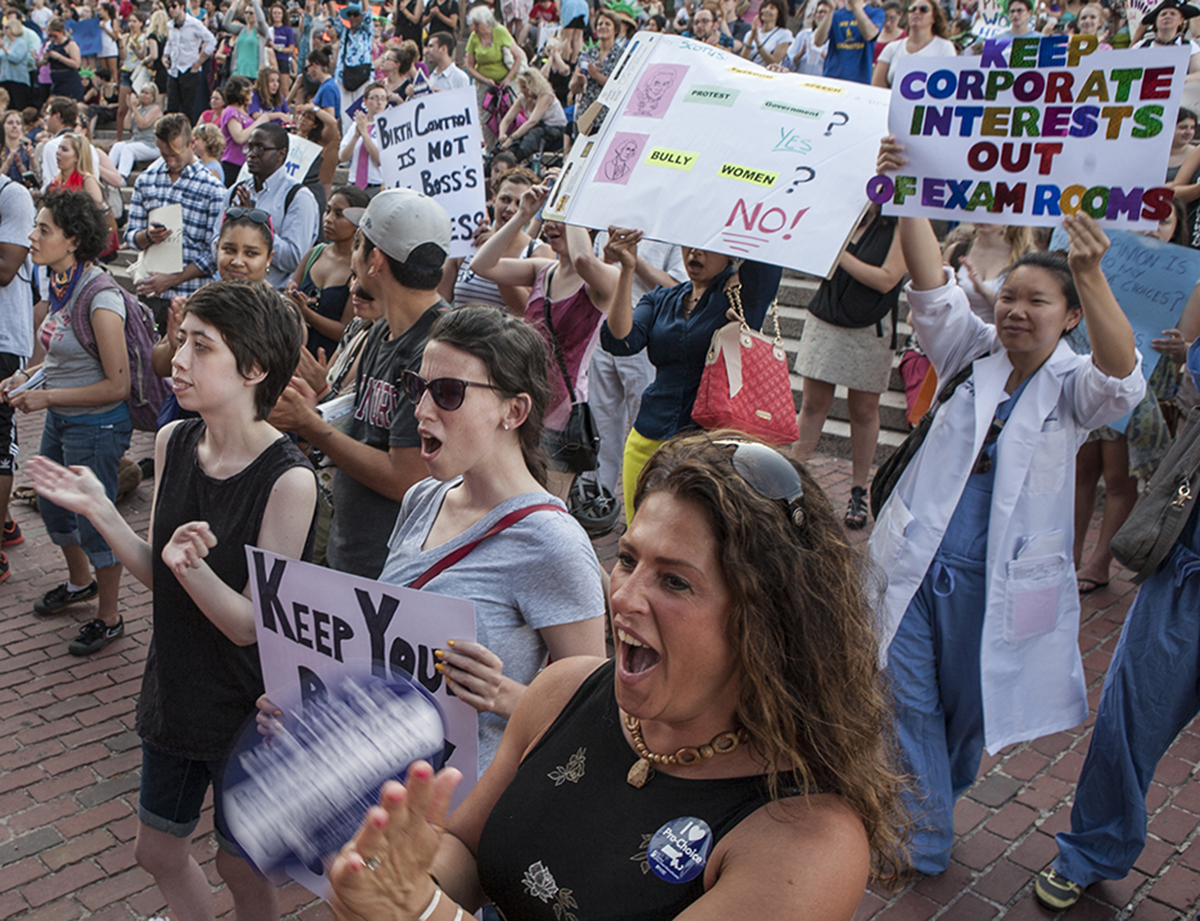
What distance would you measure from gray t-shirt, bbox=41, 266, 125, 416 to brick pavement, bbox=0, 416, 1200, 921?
4.37 ft

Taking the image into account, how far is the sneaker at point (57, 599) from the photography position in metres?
5.61

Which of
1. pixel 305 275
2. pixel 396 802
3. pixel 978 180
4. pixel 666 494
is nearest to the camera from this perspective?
pixel 396 802

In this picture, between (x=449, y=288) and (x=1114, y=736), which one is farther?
(x=449, y=288)

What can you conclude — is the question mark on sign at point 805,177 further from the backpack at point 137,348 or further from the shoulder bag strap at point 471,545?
the backpack at point 137,348

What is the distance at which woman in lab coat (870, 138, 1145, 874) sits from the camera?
3314 millimetres

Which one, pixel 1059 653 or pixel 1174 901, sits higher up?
pixel 1059 653

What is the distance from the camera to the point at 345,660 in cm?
245

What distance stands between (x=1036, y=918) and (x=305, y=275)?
5.09 meters

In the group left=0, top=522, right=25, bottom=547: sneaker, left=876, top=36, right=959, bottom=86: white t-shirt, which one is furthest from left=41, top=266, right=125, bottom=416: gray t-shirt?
left=876, top=36, right=959, bottom=86: white t-shirt

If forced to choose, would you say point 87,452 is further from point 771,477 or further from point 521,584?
point 771,477

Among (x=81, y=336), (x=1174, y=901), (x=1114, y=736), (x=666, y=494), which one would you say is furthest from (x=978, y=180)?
(x=81, y=336)

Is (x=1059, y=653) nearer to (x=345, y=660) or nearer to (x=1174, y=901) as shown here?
(x=1174, y=901)

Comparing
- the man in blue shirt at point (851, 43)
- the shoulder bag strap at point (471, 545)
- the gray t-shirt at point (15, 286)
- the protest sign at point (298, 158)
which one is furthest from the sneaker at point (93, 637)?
the man in blue shirt at point (851, 43)

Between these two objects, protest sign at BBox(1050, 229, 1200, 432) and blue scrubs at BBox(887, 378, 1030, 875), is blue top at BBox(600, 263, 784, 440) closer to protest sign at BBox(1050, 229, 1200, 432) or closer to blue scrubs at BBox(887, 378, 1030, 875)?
blue scrubs at BBox(887, 378, 1030, 875)
